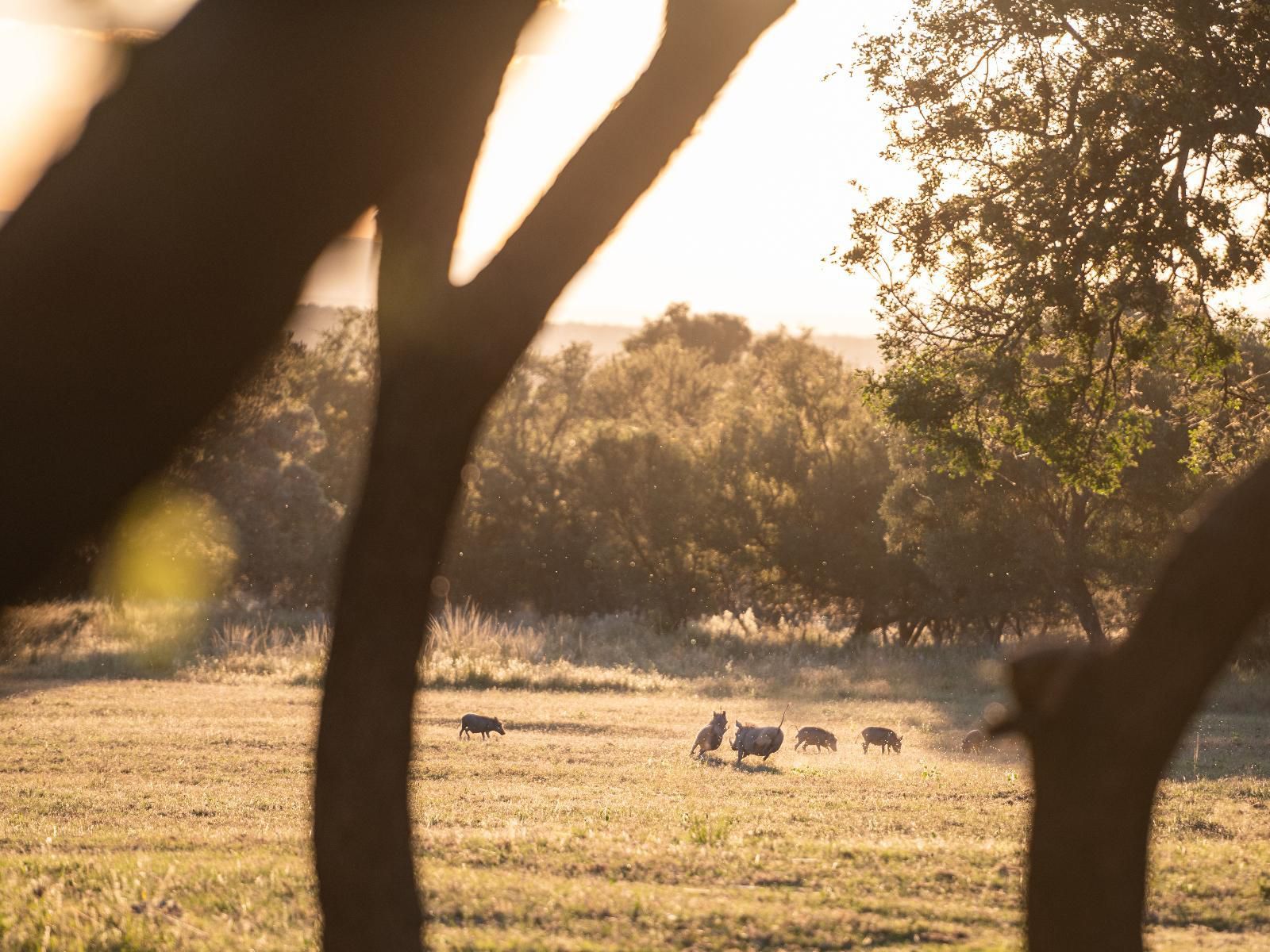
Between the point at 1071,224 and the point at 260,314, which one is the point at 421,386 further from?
the point at 1071,224

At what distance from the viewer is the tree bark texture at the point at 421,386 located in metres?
5.45

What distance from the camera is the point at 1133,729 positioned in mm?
4707

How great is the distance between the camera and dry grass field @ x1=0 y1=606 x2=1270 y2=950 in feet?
25.6

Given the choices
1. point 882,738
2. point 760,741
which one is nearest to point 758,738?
point 760,741

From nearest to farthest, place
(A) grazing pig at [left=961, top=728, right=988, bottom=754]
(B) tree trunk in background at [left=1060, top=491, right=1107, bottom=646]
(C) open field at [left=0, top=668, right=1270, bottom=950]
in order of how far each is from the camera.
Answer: (C) open field at [left=0, top=668, right=1270, bottom=950]
(A) grazing pig at [left=961, top=728, right=988, bottom=754]
(B) tree trunk in background at [left=1060, top=491, right=1107, bottom=646]

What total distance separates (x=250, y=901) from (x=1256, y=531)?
560cm

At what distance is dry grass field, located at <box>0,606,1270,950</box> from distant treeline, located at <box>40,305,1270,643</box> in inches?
347

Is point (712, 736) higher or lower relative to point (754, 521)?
lower

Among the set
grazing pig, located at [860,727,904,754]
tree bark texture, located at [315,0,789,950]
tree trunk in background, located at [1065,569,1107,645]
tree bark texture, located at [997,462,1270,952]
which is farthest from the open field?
tree trunk in background, located at [1065,569,1107,645]

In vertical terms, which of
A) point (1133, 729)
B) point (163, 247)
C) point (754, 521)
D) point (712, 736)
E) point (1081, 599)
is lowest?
point (712, 736)

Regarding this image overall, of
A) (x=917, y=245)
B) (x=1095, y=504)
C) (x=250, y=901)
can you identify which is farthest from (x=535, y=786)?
(x=1095, y=504)

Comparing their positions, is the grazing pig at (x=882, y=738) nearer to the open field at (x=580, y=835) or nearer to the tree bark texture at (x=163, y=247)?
the open field at (x=580, y=835)

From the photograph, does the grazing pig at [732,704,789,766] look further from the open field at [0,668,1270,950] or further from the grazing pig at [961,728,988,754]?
the grazing pig at [961,728,988,754]

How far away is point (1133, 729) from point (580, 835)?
729 centimetres
